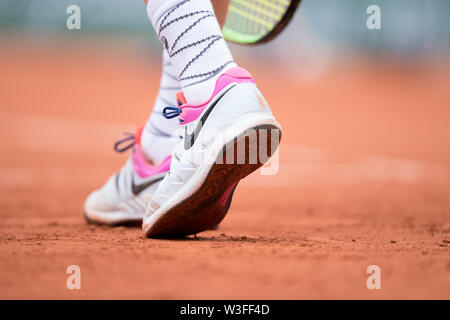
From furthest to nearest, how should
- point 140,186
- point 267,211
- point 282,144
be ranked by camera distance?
point 282,144
point 267,211
point 140,186

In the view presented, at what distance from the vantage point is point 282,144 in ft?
15.5

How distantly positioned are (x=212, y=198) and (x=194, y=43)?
1.11 feet

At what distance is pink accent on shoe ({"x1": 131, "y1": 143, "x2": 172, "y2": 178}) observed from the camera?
1.65 m

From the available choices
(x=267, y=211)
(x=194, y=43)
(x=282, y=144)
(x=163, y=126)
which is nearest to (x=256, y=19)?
(x=163, y=126)

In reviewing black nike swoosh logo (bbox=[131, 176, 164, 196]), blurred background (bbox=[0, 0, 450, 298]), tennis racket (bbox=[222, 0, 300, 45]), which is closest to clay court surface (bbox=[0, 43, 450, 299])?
blurred background (bbox=[0, 0, 450, 298])

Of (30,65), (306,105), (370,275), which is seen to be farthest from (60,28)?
(370,275)

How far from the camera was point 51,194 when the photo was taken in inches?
109

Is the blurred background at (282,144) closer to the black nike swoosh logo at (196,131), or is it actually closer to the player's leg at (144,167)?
the player's leg at (144,167)

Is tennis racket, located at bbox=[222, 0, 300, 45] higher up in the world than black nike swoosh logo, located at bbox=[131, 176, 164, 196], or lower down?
higher up

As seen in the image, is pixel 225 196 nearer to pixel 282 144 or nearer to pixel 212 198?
pixel 212 198

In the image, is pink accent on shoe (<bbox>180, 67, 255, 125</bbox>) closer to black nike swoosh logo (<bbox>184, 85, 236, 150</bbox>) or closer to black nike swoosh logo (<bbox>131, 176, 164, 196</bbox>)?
black nike swoosh logo (<bbox>184, 85, 236, 150</bbox>)

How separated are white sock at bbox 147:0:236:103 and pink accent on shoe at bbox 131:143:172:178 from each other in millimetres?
321

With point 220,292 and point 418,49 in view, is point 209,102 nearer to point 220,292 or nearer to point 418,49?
point 220,292

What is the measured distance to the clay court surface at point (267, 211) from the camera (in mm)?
1074
